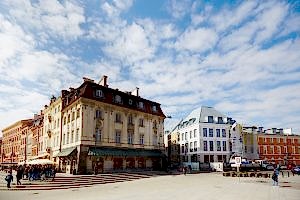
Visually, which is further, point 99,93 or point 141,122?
point 141,122

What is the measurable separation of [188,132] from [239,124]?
11805 millimetres

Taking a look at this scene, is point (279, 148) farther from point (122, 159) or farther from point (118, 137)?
point (118, 137)

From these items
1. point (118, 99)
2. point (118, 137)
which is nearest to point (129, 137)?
point (118, 137)

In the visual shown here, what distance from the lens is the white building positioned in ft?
194

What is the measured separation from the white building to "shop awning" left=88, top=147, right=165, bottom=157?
13.4 metres

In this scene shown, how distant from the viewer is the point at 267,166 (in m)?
55.1

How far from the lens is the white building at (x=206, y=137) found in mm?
59250

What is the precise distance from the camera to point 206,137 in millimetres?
59844

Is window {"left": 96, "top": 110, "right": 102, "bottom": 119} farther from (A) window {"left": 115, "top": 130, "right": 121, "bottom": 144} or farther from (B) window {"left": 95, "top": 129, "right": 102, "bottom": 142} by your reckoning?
(A) window {"left": 115, "top": 130, "right": 121, "bottom": 144}

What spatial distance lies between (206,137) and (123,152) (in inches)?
916

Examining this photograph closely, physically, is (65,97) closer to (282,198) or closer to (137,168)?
(137,168)

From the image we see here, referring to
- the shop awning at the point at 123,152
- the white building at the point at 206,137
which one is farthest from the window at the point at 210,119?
the shop awning at the point at 123,152

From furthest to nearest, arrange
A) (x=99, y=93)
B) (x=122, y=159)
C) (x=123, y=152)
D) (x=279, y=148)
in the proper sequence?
(x=279, y=148) → (x=122, y=159) → (x=123, y=152) → (x=99, y=93)

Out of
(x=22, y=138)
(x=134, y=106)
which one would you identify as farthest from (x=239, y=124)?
(x=22, y=138)
